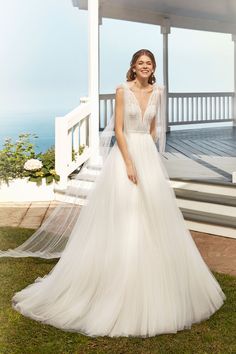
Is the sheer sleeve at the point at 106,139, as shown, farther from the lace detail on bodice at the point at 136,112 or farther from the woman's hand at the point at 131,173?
the woman's hand at the point at 131,173

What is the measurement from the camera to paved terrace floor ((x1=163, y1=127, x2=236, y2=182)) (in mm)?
7518

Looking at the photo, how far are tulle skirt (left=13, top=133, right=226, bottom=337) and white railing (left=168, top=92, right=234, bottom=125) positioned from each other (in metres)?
10.2

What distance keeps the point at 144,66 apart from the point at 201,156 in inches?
222

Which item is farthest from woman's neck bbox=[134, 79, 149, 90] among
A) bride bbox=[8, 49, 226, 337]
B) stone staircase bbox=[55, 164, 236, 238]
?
stone staircase bbox=[55, 164, 236, 238]

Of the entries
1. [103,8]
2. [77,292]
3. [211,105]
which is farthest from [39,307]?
[211,105]

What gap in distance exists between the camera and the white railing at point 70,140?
832 cm

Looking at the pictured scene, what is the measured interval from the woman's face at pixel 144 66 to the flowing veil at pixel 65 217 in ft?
0.54

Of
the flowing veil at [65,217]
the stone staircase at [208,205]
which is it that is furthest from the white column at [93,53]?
the flowing veil at [65,217]

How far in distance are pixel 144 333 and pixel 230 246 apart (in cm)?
255

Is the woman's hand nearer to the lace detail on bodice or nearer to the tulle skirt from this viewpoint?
the tulle skirt

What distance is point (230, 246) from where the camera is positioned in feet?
19.1

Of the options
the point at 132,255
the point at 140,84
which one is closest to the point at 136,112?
the point at 140,84

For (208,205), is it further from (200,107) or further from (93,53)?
(200,107)

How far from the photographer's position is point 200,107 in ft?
48.7
